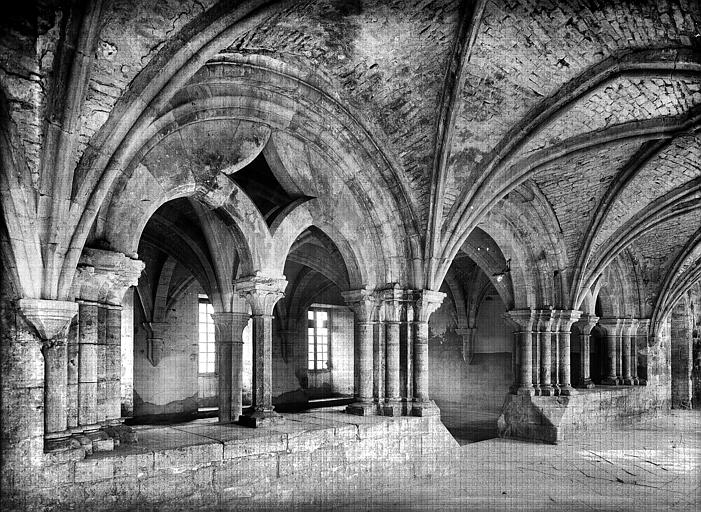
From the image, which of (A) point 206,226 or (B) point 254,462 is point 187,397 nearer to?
(A) point 206,226

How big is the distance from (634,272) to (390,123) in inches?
374

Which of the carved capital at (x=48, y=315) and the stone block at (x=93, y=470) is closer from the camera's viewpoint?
the carved capital at (x=48, y=315)

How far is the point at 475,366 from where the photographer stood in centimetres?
1606

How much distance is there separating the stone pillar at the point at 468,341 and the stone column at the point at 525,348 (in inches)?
180

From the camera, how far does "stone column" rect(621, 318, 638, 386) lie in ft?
47.0

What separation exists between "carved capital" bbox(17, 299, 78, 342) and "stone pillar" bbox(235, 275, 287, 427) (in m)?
2.59

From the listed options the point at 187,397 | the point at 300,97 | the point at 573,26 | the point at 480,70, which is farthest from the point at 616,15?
the point at 187,397

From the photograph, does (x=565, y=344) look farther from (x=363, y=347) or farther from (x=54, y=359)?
(x=54, y=359)

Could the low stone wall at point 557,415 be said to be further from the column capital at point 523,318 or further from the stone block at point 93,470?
the stone block at point 93,470

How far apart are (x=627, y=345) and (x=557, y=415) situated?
464 cm

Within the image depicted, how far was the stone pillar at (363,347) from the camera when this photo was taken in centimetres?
807

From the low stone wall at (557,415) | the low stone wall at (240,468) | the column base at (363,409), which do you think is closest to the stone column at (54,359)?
the low stone wall at (240,468)

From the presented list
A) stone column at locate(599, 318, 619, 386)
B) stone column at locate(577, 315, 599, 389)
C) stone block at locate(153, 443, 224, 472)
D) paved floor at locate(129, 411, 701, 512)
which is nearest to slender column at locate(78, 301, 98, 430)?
stone block at locate(153, 443, 224, 472)

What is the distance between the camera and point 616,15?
5.98 m
